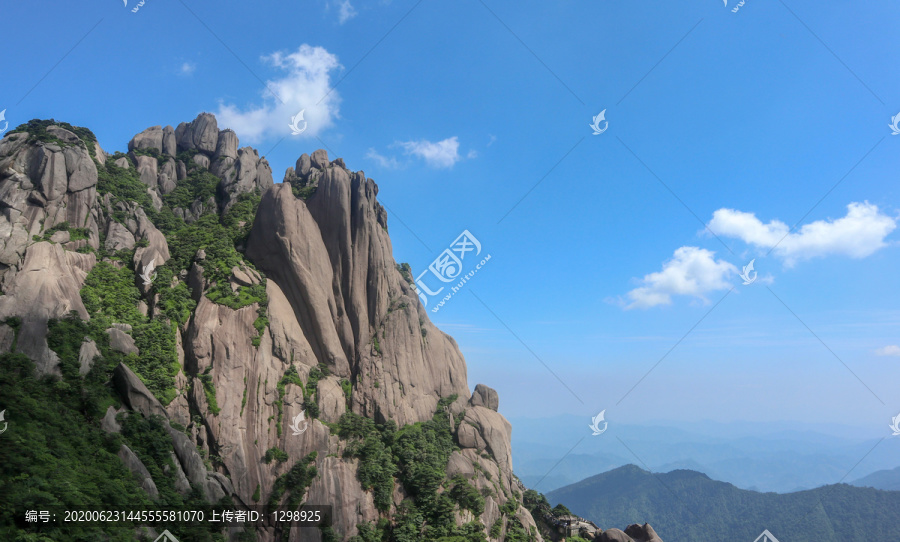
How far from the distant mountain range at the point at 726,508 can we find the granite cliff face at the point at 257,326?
11021cm

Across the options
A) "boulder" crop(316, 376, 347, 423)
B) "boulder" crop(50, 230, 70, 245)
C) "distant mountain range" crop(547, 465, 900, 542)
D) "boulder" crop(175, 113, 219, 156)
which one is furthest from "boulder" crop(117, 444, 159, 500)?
"distant mountain range" crop(547, 465, 900, 542)

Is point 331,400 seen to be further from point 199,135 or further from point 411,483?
point 199,135

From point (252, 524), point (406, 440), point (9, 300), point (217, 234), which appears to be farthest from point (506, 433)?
point (9, 300)

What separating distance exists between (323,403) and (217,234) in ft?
65.9

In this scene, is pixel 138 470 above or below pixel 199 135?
below

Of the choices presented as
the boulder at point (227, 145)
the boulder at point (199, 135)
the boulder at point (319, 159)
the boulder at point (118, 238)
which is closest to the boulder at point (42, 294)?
the boulder at point (118, 238)

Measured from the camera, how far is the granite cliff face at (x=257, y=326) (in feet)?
97.3

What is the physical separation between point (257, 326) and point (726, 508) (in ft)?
483

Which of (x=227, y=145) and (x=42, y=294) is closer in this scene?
(x=42, y=294)

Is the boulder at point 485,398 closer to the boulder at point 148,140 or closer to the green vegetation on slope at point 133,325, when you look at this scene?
the green vegetation on slope at point 133,325

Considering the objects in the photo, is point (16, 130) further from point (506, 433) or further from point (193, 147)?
point (506, 433)

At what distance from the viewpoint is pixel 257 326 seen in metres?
35.0

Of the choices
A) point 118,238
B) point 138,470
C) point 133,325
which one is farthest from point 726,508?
point 118,238

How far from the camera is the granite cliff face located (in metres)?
29.7
